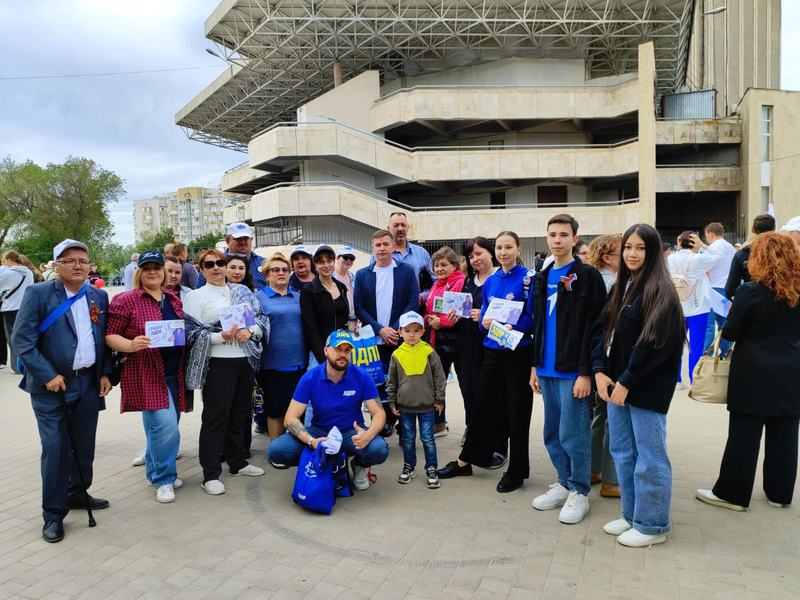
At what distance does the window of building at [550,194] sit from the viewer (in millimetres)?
30920

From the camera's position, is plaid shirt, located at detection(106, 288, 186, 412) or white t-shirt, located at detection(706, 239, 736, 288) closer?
plaid shirt, located at detection(106, 288, 186, 412)

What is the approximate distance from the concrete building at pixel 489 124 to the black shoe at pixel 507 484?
22552 mm

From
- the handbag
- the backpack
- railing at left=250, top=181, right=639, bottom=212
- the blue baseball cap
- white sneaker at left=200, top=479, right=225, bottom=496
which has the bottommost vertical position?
white sneaker at left=200, top=479, right=225, bottom=496

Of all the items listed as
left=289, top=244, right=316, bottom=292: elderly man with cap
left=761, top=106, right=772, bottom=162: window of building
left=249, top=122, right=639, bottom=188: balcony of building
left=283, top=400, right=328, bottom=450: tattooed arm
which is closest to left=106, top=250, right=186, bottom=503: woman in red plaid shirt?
left=283, top=400, right=328, bottom=450: tattooed arm

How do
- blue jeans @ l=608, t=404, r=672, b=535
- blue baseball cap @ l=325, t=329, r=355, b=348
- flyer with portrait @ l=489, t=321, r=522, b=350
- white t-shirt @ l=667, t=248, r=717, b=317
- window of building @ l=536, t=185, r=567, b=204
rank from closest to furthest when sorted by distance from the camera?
blue jeans @ l=608, t=404, r=672, b=535, flyer with portrait @ l=489, t=321, r=522, b=350, blue baseball cap @ l=325, t=329, r=355, b=348, white t-shirt @ l=667, t=248, r=717, b=317, window of building @ l=536, t=185, r=567, b=204

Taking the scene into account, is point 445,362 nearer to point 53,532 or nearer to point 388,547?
point 388,547

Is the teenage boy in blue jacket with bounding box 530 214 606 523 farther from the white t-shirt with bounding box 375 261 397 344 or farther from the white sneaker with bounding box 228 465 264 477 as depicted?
the white sneaker with bounding box 228 465 264 477

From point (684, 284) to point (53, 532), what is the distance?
7440 millimetres

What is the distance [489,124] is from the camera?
1185 inches

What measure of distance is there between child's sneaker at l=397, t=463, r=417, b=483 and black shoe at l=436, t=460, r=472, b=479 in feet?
0.84

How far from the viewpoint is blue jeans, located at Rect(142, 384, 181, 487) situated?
4.92m

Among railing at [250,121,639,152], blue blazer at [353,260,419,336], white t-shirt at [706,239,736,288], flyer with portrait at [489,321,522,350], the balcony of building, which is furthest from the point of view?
the balcony of building

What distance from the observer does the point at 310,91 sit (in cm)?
3662

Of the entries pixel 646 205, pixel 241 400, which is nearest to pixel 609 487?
pixel 241 400
